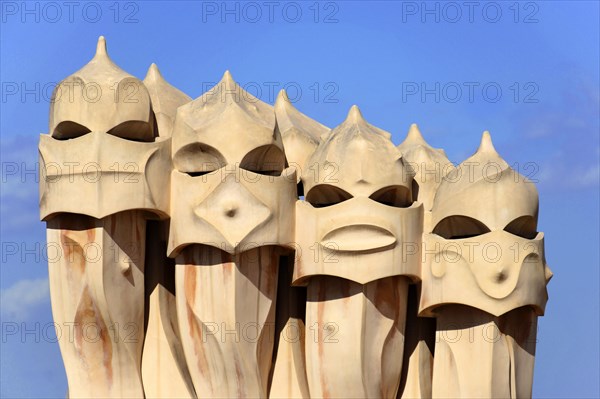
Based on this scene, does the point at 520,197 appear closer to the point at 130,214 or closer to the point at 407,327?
the point at 407,327

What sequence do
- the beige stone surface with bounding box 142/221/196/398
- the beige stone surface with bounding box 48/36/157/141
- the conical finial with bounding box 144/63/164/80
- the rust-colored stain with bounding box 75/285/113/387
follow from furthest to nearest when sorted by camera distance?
the conical finial with bounding box 144/63/164/80 < the beige stone surface with bounding box 142/221/196/398 < the rust-colored stain with bounding box 75/285/113/387 < the beige stone surface with bounding box 48/36/157/141

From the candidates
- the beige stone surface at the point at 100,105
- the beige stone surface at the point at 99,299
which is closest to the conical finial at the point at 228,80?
the beige stone surface at the point at 100,105

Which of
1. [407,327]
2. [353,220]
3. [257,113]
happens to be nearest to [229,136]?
[257,113]

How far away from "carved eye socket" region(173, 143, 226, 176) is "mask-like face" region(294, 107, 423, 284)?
4.14ft

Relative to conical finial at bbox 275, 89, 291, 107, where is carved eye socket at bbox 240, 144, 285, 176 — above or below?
below

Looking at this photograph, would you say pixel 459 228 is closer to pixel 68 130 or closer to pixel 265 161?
pixel 265 161

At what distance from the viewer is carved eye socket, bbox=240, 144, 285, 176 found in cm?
2233

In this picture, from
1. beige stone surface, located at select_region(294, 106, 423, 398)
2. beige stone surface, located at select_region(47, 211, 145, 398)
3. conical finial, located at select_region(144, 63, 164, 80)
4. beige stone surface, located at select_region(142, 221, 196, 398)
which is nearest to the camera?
beige stone surface, located at select_region(294, 106, 423, 398)

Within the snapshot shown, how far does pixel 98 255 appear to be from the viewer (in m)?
22.2

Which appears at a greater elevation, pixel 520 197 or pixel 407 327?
pixel 520 197

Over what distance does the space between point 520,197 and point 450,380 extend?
2.58m

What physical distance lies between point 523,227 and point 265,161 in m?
3.55

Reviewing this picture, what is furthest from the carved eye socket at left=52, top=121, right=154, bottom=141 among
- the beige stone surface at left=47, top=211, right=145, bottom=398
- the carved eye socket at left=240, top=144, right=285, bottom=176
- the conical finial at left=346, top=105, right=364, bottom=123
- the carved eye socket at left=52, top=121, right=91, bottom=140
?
the conical finial at left=346, top=105, right=364, bottom=123

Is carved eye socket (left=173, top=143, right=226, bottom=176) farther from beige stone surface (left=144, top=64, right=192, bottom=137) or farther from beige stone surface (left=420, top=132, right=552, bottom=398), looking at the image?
beige stone surface (left=420, top=132, right=552, bottom=398)
